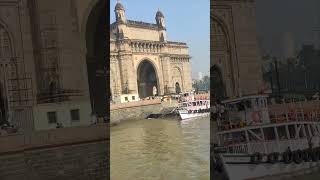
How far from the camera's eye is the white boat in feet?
18.3

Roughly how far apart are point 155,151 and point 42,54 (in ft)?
5.06

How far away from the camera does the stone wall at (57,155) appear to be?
216 inches

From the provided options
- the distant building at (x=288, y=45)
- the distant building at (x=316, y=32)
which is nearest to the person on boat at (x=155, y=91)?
the distant building at (x=288, y=45)

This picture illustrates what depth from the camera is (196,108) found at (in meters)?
5.53

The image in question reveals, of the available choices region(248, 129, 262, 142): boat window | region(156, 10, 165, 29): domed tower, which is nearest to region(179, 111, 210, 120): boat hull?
region(248, 129, 262, 142): boat window

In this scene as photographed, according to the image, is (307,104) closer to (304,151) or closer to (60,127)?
(304,151)

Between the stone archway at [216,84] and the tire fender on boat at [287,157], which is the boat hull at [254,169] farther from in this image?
the stone archway at [216,84]

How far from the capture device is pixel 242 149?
18.8 ft

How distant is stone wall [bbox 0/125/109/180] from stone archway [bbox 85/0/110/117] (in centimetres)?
37

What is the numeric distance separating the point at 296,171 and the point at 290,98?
0.86 metres

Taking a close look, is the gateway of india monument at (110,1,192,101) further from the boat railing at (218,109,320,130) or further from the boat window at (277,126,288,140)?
the boat window at (277,126,288,140)

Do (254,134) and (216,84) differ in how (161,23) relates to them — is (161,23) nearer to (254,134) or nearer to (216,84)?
(216,84)

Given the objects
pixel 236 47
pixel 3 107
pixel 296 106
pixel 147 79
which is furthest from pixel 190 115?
pixel 3 107

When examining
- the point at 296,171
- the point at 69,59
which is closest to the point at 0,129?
the point at 69,59
